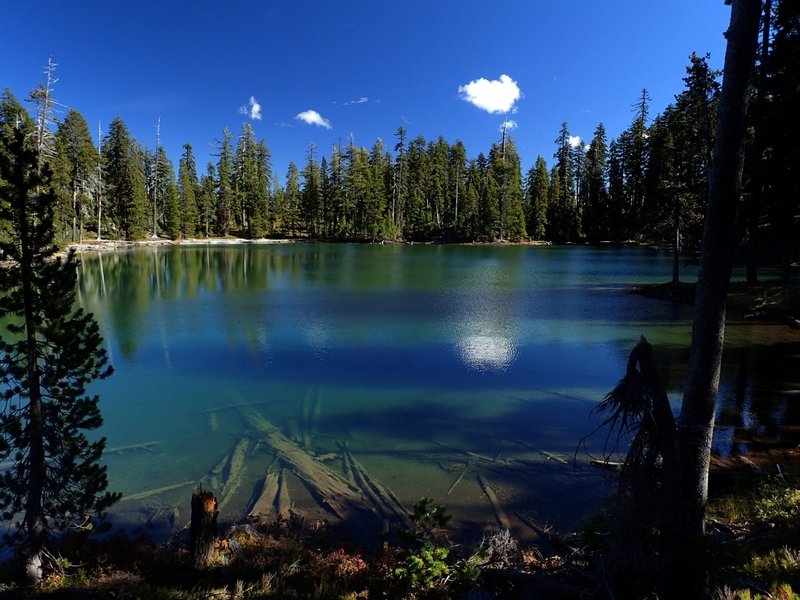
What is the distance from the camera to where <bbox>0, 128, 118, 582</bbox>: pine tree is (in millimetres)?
5383

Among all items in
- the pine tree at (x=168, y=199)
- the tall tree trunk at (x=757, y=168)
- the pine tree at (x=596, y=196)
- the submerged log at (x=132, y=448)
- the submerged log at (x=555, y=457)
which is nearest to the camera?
the submerged log at (x=555, y=457)

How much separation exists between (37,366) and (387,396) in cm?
791

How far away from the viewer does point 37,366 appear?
5.69 m

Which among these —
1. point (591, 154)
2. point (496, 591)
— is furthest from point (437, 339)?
point (591, 154)

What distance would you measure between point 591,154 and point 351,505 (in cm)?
→ 9379

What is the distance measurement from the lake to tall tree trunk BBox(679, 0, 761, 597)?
1.13 meters

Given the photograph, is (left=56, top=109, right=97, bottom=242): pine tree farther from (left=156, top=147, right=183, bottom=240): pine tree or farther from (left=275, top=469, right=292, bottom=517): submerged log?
(left=275, top=469, right=292, bottom=517): submerged log

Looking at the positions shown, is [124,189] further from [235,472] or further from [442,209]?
[235,472]

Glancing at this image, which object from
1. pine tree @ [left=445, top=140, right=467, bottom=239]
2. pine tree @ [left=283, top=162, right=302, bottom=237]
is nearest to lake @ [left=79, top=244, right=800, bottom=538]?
pine tree @ [left=445, top=140, right=467, bottom=239]

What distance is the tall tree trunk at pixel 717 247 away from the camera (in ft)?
15.7

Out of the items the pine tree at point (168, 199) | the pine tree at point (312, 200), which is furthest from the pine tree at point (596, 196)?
the pine tree at point (168, 199)

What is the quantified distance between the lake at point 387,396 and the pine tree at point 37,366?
5.44 feet

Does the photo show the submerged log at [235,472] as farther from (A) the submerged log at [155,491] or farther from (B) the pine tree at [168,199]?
(B) the pine tree at [168,199]

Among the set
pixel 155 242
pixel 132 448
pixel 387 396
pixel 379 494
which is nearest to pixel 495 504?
pixel 379 494
